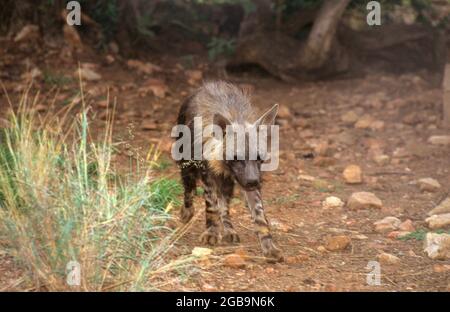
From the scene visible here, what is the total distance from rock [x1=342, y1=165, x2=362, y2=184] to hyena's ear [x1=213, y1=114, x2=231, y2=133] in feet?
8.28

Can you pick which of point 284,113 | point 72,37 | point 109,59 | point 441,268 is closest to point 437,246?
point 441,268

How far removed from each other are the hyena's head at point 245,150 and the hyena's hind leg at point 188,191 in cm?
81

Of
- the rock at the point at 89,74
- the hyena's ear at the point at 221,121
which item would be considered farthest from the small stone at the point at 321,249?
the rock at the point at 89,74

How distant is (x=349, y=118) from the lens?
9.63m

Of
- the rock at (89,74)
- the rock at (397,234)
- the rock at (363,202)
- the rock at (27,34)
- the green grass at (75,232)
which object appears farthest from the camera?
the rock at (27,34)

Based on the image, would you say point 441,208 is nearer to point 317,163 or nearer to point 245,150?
point 317,163

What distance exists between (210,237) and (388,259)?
142 cm

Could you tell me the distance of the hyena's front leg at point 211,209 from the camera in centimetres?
588

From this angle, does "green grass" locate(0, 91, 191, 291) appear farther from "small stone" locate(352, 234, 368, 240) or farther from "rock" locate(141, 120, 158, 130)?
"rock" locate(141, 120, 158, 130)

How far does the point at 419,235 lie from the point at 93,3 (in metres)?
6.56

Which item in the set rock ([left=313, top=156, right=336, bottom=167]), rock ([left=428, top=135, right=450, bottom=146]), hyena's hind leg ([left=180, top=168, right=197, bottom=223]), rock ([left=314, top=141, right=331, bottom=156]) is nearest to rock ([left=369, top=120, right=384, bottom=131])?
rock ([left=428, top=135, right=450, bottom=146])

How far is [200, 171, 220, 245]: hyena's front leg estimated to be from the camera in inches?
232

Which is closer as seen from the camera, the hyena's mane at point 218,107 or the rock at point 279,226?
the hyena's mane at point 218,107

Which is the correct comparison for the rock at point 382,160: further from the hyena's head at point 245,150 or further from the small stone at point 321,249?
the hyena's head at point 245,150
